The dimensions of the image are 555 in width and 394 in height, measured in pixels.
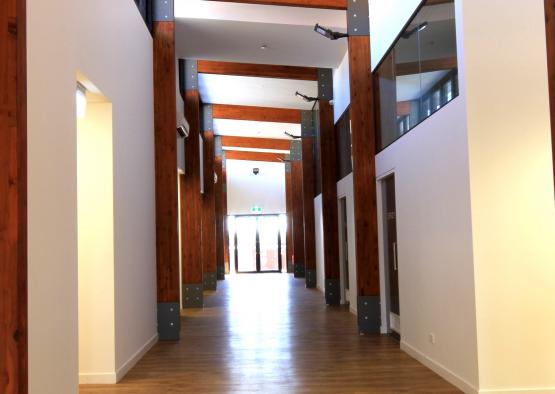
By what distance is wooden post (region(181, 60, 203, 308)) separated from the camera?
11.5m

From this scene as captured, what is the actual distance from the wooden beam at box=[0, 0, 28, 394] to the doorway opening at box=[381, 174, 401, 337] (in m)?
5.26

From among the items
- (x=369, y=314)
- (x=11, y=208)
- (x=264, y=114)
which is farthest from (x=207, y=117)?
(x=11, y=208)

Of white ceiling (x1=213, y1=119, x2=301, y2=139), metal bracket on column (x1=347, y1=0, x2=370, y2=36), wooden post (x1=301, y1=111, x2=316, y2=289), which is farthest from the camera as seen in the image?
white ceiling (x1=213, y1=119, x2=301, y2=139)

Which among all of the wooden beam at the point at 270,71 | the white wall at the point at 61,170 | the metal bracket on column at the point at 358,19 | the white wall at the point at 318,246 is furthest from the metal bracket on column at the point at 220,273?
the white wall at the point at 61,170

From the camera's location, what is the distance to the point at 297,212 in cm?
1934

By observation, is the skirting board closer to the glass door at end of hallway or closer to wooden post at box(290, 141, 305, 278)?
wooden post at box(290, 141, 305, 278)

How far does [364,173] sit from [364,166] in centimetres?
9

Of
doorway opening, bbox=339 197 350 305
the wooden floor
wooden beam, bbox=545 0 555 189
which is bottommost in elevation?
the wooden floor

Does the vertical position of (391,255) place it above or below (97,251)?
below

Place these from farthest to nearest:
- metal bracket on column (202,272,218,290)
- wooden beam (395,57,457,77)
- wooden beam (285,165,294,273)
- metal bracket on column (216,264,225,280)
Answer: wooden beam (285,165,294,273) < metal bracket on column (216,264,225,280) < metal bracket on column (202,272,218,290) < wooden beam (395,57,457,77)

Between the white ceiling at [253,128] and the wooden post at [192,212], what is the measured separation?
A: 5.62 meters

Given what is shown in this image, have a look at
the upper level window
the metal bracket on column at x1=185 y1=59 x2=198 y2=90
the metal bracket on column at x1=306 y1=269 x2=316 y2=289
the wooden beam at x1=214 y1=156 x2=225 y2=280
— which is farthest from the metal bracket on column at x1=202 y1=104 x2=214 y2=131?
the upper level window

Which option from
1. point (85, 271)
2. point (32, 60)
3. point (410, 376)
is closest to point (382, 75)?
point (410, 376)

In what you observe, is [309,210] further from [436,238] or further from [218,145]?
[436,238]
